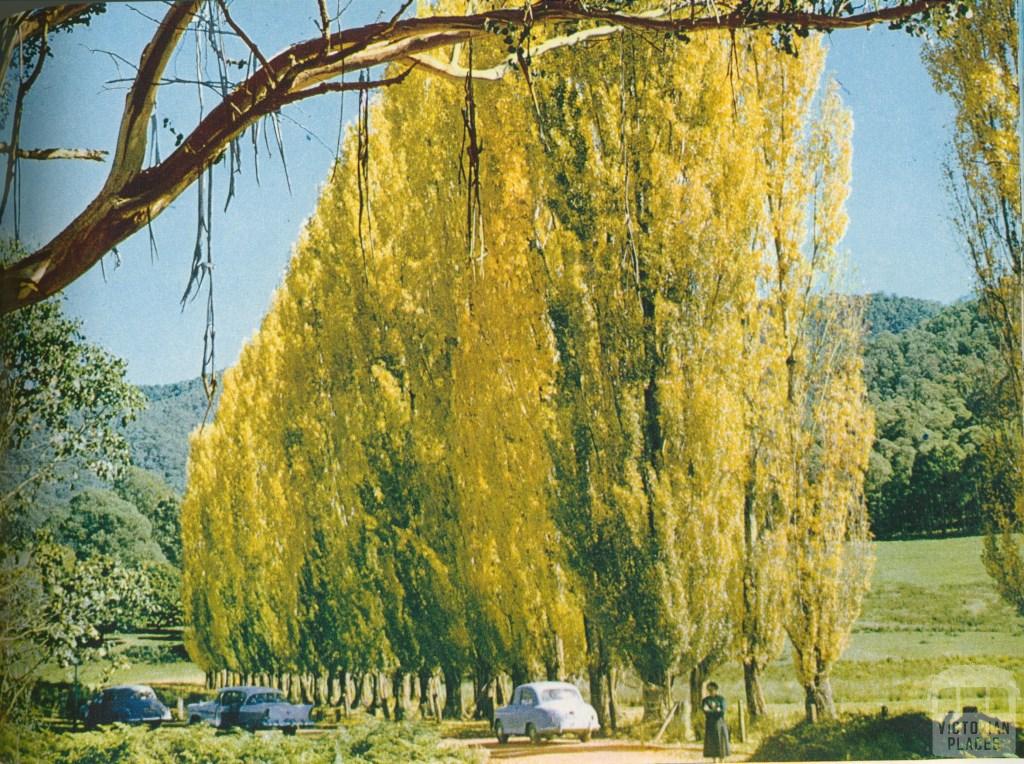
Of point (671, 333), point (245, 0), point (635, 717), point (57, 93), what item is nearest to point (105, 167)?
point (57, 93)

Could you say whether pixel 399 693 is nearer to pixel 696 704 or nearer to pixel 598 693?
pixel 598 693

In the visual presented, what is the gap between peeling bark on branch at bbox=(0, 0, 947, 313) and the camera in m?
2.23

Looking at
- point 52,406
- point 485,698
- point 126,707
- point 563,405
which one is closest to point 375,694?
point 485,698

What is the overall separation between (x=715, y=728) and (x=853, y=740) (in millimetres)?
570

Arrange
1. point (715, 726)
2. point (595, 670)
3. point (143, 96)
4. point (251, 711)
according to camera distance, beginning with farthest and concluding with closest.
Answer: point (251, 711) < point (595, 670) < point (715, 726) < point (143, 96)

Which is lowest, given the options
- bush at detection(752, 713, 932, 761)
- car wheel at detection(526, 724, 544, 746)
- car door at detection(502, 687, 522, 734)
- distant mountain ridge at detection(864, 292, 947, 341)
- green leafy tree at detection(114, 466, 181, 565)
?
bush at detection(752, 713, 932, 761)

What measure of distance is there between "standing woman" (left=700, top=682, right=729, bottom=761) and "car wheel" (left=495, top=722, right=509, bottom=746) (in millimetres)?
808

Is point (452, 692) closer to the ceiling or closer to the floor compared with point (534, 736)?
closer to the ceiling

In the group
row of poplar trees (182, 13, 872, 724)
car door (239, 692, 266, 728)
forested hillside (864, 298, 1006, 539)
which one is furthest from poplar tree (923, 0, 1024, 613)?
car door (239, 692, 266, 728)

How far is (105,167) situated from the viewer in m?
4.66

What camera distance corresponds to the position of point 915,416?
454cm

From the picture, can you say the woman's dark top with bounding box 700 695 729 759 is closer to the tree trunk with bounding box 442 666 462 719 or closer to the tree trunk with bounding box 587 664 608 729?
the tree trunk with bounding box 587 664 608 729

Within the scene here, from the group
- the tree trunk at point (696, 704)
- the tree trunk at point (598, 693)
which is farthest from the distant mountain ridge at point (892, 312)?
the tree trunk at point (598, 693)

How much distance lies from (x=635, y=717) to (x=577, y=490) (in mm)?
940
